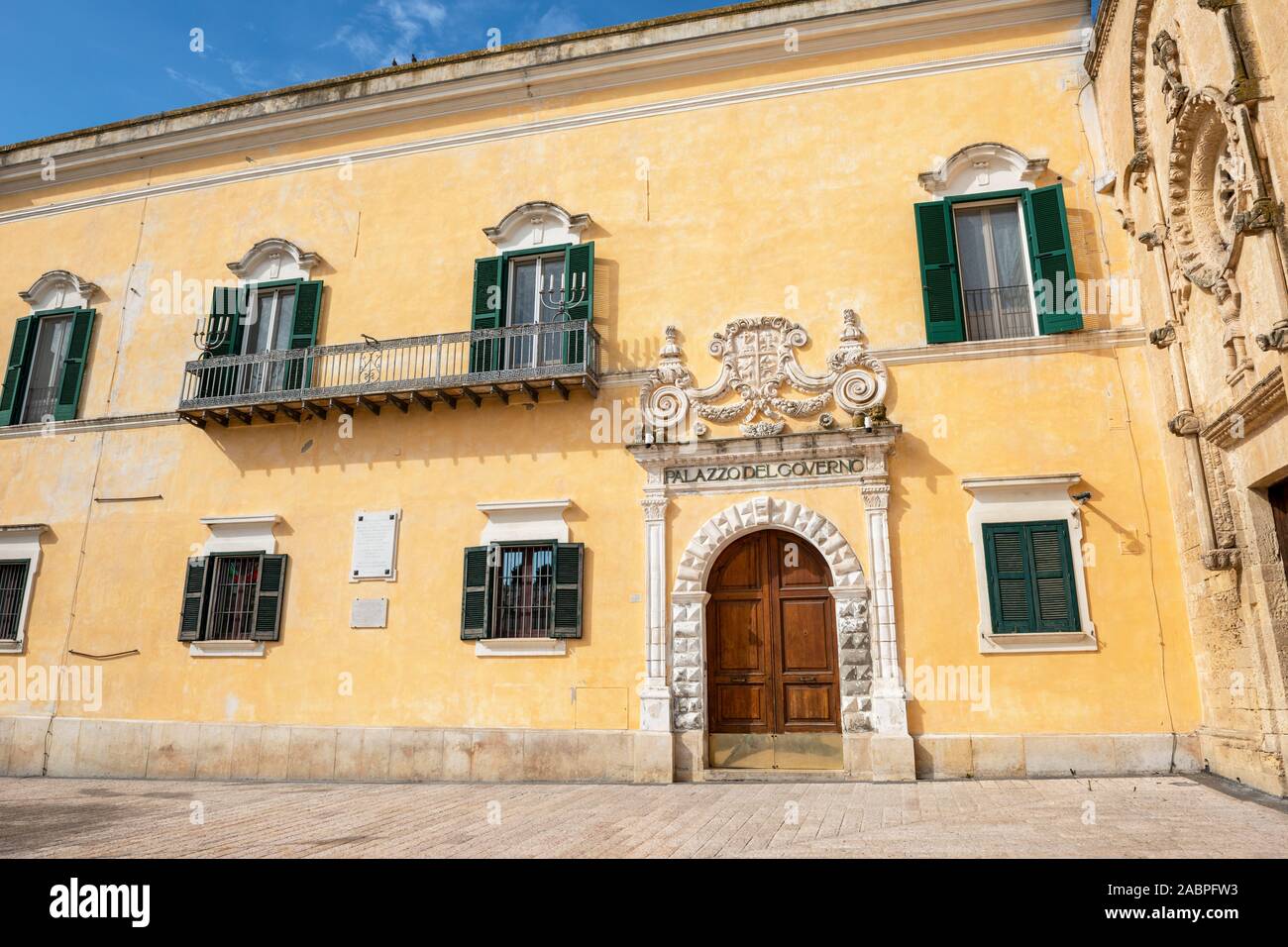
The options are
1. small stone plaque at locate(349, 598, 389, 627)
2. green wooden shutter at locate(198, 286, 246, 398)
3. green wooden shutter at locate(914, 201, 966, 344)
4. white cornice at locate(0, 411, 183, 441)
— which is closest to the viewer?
green wooden shutter at locate(914, 201, 966, 344)

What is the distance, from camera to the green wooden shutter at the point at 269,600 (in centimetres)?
1228

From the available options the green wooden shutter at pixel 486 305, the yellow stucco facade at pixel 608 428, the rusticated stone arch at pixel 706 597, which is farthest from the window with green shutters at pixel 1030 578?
the green wooden shutter at pixel 486 305

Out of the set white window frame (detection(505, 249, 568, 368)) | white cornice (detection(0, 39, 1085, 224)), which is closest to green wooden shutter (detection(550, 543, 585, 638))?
white window frame (detection(505, 249, 568, 368))

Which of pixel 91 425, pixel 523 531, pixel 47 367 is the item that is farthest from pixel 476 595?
pixel 47 367

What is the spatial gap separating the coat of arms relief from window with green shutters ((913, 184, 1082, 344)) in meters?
1.09

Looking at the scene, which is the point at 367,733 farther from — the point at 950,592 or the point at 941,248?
the point at 941,248

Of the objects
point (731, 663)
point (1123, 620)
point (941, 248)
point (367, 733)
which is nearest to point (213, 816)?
point (367, 733)

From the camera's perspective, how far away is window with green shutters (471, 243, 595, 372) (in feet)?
40.4

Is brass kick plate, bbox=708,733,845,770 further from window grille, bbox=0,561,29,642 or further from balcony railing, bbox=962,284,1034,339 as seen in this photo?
window grille, bbox=0,561,29,642

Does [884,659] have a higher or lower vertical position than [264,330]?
lower

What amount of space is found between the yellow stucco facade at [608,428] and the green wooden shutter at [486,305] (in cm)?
32

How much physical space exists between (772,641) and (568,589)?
2.77 m

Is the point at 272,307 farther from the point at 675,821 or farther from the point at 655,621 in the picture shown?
the point at 675,821

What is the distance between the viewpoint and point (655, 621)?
36.0ft
